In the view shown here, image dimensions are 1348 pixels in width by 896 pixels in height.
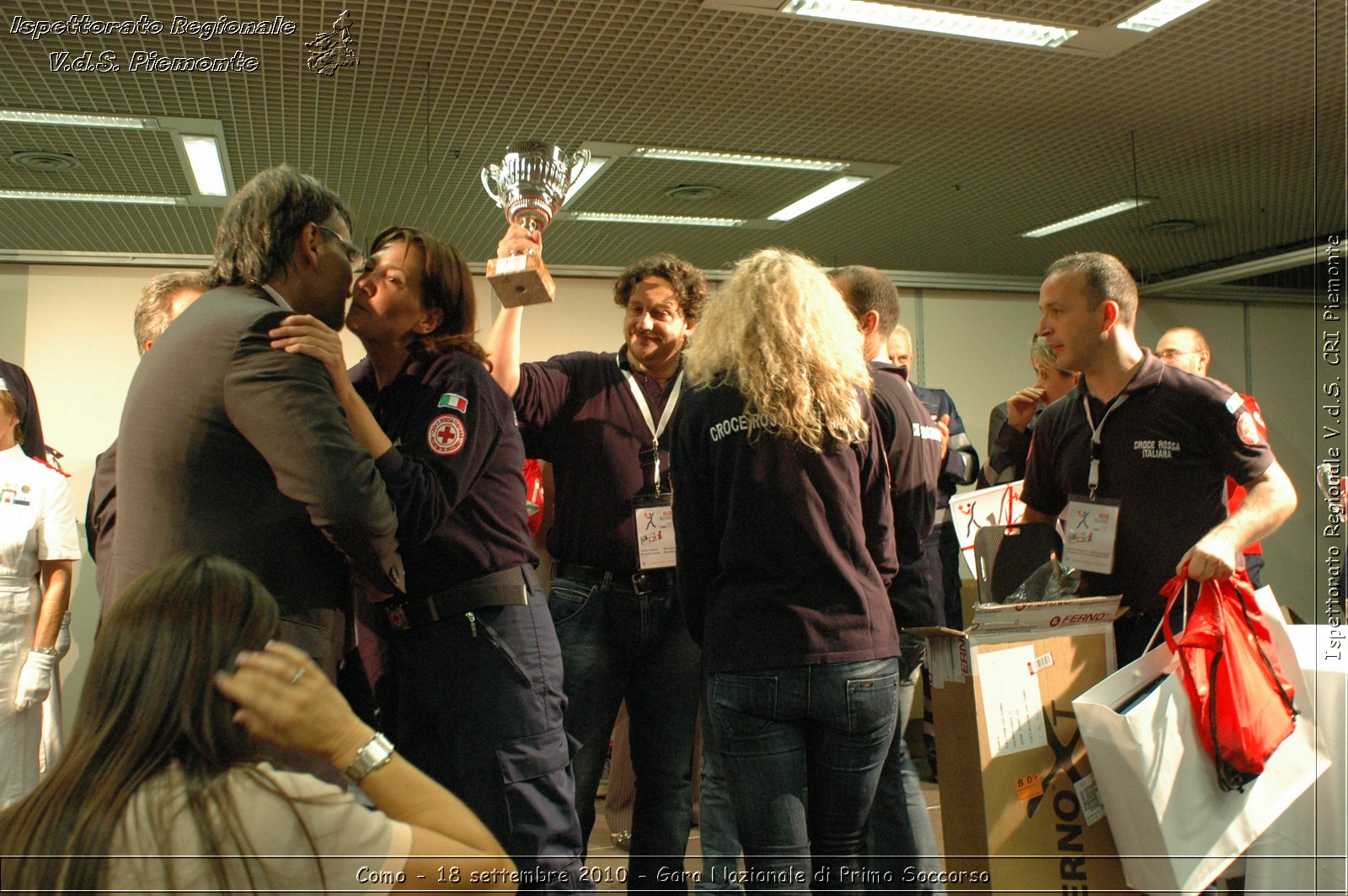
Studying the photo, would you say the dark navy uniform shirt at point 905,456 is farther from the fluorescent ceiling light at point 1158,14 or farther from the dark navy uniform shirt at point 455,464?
the fluorescent ceiling light at point 1158,14

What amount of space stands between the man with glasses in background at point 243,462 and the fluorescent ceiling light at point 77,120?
1.27m

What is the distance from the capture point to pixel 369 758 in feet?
2.93

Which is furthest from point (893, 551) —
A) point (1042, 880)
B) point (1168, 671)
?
point (1042, 880)

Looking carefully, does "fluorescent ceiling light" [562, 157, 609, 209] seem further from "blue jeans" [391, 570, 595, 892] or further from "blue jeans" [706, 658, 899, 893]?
"blue jeans" [706, 658, 899, 893]

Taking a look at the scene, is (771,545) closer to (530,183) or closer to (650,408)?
(650,408)

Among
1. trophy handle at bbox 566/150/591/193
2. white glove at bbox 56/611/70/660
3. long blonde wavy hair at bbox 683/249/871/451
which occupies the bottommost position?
white glove at bbox 56/611/70/660

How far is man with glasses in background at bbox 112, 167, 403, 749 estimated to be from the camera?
116 cm

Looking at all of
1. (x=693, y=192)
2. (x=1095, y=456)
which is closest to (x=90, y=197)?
(x=693, y=192)

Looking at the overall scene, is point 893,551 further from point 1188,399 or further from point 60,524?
point 60,524

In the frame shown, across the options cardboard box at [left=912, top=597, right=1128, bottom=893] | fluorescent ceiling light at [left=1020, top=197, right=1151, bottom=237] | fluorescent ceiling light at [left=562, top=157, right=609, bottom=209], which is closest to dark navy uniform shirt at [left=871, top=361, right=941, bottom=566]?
cardboard box at [left=912, top=597, right=1128, bottom=893]

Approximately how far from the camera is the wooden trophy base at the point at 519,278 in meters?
1.57

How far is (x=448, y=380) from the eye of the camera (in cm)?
150

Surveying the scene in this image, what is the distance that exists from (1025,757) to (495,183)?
1615mm

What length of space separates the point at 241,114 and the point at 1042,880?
8.51 feet
